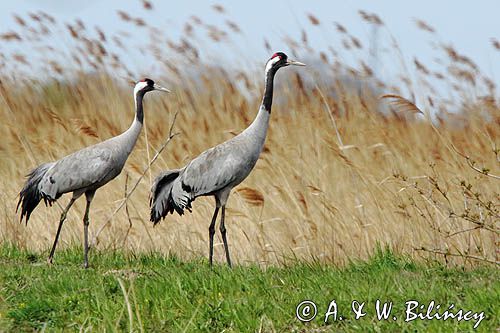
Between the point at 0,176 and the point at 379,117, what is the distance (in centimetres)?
437

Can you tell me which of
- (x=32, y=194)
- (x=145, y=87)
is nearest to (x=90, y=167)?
(x=32, y=194)

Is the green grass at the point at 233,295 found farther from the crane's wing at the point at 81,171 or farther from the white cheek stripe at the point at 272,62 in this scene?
the white cheek stripe at the point at 272,62

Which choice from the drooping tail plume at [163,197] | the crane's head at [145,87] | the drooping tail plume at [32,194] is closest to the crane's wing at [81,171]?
the drooping tail plume at [32,194]

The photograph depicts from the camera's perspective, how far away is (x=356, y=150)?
31.3ft

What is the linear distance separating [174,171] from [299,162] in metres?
1.69

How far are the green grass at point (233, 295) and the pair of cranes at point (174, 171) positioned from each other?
0.56m

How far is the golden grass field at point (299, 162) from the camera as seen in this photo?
7793mm

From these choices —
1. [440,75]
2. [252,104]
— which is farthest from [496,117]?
[252,104]

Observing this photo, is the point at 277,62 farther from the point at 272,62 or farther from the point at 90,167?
the point at 90,167

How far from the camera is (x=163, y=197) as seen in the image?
7594mm

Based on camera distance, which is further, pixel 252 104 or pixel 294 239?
pixel 252 104

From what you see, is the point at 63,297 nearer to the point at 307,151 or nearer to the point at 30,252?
the point at 30,252

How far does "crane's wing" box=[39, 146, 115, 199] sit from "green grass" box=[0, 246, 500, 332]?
799mm

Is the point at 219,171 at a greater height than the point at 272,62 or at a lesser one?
lesser
